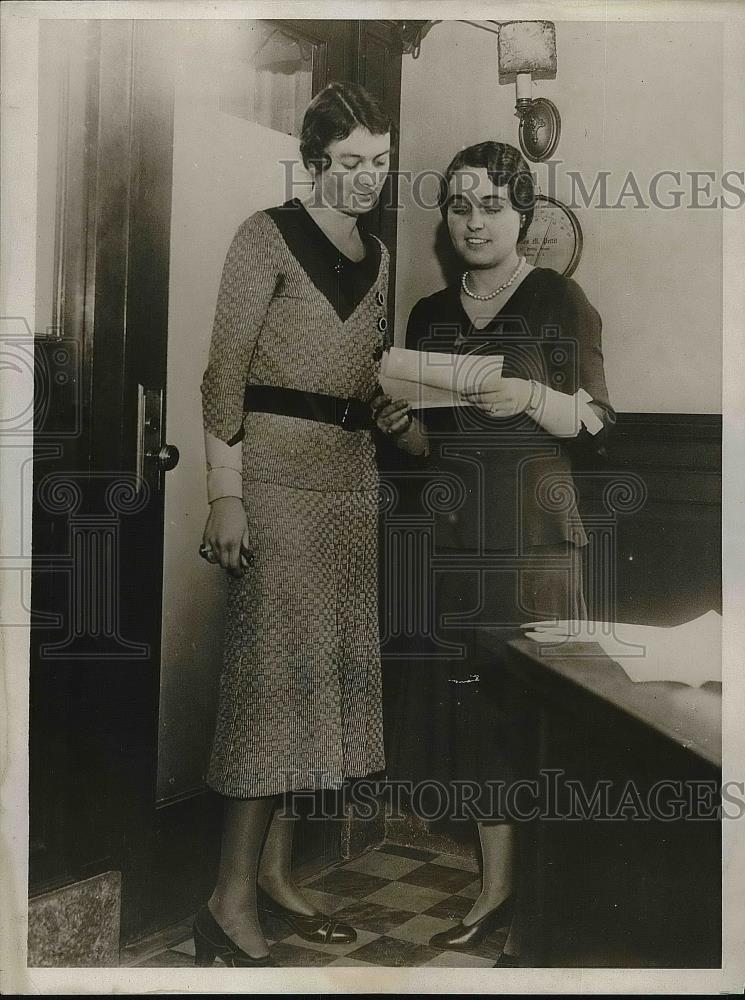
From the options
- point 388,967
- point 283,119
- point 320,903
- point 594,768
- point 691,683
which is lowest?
point 388,967

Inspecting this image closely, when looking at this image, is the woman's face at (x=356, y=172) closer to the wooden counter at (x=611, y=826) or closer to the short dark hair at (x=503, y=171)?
the short dark hair at (x=503, y=171)

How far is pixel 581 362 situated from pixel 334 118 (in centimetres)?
63

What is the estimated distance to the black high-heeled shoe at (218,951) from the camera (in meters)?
1.64

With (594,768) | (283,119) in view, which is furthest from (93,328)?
(594,768)

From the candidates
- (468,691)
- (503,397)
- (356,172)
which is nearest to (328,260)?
(356,172)

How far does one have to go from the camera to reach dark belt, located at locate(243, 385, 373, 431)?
1.63 m

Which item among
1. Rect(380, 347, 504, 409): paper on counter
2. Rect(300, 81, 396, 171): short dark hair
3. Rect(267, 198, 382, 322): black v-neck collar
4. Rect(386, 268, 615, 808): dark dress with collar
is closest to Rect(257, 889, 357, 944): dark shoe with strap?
Rect(386, 268, 615, 808): dark dress with collar

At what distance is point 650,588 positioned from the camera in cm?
166

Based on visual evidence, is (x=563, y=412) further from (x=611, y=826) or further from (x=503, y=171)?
(x=611, y=826)

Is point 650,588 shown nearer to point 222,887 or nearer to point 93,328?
point 222,887

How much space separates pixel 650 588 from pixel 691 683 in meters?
0.19

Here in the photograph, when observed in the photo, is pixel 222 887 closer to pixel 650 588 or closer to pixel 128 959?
pixel 128 959

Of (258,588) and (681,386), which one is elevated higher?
(681,386)

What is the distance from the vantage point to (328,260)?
1.65 m
